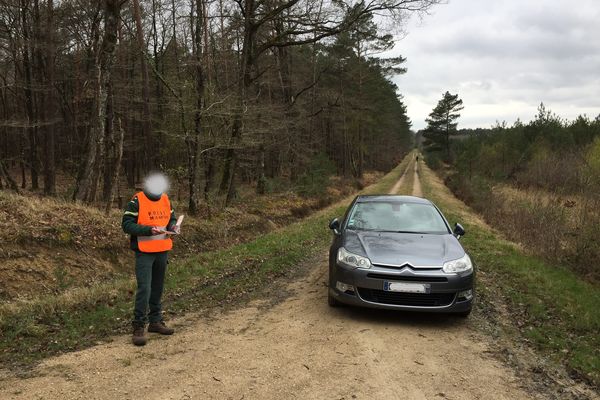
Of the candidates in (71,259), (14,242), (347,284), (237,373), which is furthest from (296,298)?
(14,242)

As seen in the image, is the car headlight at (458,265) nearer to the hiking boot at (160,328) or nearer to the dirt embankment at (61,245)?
the hiking boot at (160,328)

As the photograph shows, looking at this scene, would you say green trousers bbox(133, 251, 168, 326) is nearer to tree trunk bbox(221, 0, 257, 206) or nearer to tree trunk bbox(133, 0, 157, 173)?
tree trunk bbox(221, 0, 257, 206)

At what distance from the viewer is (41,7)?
20594mm

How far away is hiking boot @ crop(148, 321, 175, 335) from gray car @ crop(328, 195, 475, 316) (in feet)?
7.38

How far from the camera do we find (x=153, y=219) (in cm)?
538

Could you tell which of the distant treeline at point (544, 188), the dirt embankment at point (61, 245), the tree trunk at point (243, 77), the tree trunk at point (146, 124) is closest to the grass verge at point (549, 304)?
the distant treeline at point (544, 188)

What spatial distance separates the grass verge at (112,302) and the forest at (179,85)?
5613 millimetres

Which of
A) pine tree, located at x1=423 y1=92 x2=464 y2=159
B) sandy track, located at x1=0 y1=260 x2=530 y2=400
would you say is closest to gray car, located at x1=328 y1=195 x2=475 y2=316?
sandy track, located at x1=0 y1=260 x2=530 y2=400

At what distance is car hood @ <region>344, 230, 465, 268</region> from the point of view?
19.9 feet

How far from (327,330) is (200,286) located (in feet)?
9.74

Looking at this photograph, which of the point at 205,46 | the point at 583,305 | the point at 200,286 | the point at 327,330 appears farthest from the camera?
the point at 205,46

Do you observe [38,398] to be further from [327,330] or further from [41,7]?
[41,7]

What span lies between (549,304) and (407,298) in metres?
3.02

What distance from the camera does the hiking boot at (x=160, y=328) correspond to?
5.54 m
